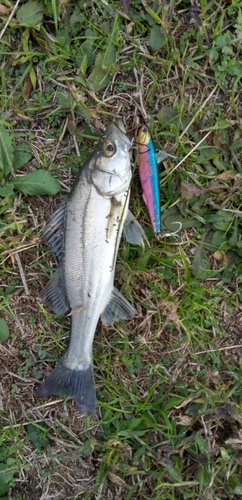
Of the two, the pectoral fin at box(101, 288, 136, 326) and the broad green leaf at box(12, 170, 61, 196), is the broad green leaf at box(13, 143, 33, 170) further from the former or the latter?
the pectoral fin at box(101, 288, 136, 326)

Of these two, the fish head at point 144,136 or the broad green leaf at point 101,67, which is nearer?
the fish head at point 144,136

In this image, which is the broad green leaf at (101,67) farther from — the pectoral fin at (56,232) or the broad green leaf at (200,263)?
the broad green leaf at (200,263)

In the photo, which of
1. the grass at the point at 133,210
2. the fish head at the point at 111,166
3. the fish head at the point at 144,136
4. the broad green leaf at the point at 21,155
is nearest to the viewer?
the fish head at the point at 111,166

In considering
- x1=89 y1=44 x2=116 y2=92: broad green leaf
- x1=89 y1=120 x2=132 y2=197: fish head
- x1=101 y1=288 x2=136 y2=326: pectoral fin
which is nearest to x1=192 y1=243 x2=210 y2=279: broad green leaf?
x1=101 y1=288 x2=136 y2=326: pectoral fin

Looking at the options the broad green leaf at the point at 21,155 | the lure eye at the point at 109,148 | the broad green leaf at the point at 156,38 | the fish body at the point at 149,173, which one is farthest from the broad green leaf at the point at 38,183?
the broad green leaf at the point at 156,38

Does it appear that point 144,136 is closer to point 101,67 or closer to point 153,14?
point 101,67

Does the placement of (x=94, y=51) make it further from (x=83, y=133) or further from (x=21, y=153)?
(x=21, y=153)
